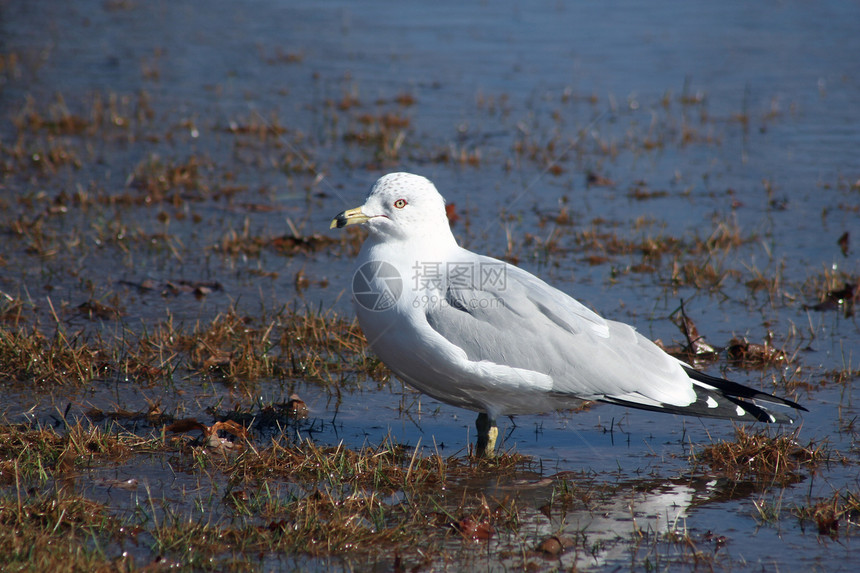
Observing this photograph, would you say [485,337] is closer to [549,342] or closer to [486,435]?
[549,342]

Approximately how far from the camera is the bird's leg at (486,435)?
5.37 metres

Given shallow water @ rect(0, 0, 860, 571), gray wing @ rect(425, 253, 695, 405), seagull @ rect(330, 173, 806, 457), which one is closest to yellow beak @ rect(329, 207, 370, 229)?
seagull @ rect(330, 173, 806, 457)

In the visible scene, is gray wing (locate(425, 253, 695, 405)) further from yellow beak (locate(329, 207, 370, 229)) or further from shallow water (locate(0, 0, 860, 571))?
yellow beak (locate(329, 207, 370, 229))

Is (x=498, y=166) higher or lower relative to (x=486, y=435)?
higher

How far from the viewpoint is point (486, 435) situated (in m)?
5.47

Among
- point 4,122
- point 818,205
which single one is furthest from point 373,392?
point 4,122

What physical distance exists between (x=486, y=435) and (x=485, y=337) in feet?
1.93

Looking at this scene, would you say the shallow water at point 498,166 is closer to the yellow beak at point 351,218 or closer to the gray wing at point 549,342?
the gray wing at point 549,342

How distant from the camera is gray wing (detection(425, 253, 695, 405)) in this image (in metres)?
5.20

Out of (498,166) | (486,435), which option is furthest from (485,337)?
(498,166)

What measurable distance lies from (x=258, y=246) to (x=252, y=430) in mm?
3351

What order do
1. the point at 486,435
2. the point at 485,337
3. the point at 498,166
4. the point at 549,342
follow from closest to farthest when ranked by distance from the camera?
the point at 485,337 < the point at 549,342 < the point at 486,435 < the point at 498,166

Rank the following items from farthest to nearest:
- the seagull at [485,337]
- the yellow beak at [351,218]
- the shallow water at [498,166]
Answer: the shallow water at [498,166] → the yellow beak at [351,218] → the seagull at [485,337]

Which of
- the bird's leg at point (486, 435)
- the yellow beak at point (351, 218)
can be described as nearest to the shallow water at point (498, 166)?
the bird's leg at point (486, 435)
